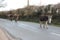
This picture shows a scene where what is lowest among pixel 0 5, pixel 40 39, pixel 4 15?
pixel 4 15

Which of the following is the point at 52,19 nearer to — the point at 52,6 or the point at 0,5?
the point at 52,6

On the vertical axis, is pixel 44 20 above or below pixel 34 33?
above

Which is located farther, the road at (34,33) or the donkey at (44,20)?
the donkey at (44,20)

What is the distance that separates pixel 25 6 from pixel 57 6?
19.4 metres

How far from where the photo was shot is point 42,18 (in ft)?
82.4

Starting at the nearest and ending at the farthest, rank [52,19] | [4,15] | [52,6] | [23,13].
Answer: [52,19], [52,6], [23,13], [4,15]

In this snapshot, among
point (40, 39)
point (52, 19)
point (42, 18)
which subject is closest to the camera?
point (40, 39)

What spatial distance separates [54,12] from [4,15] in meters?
35.3

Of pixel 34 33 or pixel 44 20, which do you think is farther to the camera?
pixel 44 20

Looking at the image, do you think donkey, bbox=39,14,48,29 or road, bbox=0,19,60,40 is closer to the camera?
road, bbox=0,19,60,40

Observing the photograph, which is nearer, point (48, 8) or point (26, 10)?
point (48, 8)

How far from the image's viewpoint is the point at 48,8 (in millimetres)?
50000

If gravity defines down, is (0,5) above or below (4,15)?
above

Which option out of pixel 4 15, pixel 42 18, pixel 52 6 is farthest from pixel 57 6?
pixel 4 15
